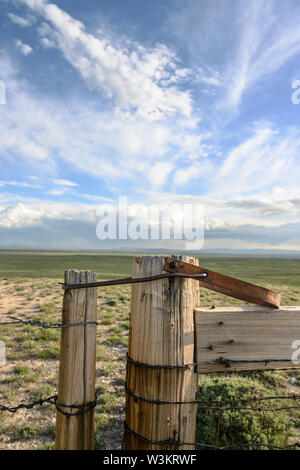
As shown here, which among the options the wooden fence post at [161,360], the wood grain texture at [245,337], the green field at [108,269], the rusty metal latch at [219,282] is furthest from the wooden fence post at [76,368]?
the green field at [108,269]

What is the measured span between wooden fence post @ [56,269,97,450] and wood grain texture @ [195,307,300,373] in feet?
2.39

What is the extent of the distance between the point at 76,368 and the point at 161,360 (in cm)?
56

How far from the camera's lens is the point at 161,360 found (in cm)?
179

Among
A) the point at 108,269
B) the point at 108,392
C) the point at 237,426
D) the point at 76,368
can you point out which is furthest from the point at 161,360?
the point at 108,269

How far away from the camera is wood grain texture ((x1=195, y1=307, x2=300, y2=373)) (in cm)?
191

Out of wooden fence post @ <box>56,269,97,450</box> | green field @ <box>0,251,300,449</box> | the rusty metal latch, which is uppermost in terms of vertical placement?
the rusty metal latch

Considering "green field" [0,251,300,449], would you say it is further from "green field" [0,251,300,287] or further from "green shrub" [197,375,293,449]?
"green field" [0,251,300,287]

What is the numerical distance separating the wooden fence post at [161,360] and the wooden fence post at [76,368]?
30 centimetres

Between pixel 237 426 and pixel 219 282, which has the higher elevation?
pixel 219 282

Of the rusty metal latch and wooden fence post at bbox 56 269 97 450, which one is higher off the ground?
the rusty metal latch

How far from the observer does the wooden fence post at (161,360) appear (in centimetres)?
179

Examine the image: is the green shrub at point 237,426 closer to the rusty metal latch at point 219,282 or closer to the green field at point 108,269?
the rusty metal latch at point 219,282

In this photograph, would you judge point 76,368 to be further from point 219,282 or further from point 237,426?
point 237,426

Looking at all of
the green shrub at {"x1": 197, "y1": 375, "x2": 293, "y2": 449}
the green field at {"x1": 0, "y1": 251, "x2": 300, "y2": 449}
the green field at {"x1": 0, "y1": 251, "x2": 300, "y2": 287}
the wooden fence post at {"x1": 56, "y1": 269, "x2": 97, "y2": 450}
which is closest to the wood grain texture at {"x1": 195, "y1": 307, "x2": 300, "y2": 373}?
the green field at {"x1": 0, "y1": 251, "x2": 300, "y2": 449}
